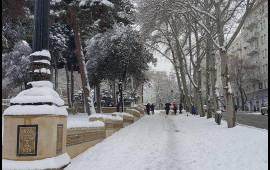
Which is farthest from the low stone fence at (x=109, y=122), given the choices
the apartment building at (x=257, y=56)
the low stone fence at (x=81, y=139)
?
the apartment building at (x=257, y=56)

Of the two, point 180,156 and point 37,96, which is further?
point 180,156

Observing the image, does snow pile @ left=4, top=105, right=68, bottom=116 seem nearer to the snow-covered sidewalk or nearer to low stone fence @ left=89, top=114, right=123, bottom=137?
the snow-covered sidewalk

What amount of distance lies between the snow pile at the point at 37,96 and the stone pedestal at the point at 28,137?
1.20 ft

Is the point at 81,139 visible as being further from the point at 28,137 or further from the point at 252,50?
the point at 252,50

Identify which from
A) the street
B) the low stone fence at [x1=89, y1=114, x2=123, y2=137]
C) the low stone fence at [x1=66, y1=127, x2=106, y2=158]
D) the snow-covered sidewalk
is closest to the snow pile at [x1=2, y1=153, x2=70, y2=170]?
the snow-covered sidewalk

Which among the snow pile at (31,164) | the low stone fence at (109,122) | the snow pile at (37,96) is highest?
the snow pile at (37,96)

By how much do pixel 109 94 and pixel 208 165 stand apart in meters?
39.6

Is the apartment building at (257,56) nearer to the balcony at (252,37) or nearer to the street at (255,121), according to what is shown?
the balcony at (252,37)

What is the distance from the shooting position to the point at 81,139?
29.8 feet

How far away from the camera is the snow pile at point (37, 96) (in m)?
6.20

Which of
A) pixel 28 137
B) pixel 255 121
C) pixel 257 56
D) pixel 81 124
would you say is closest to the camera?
pixel 28 137

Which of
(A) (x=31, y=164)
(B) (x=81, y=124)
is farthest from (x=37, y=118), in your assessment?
(B) (x=81, y=124)

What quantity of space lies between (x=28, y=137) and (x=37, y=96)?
2.87ft

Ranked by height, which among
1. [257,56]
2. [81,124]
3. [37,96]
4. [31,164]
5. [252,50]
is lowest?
[31,164]
